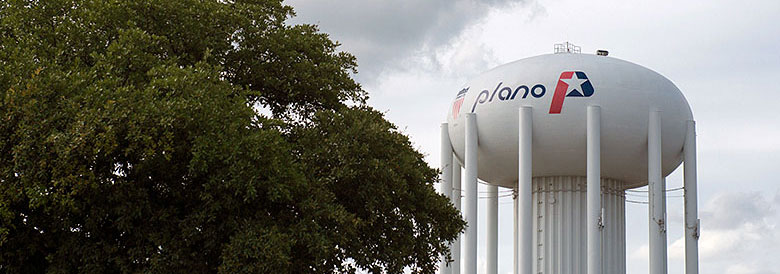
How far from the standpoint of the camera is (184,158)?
17.6 metres

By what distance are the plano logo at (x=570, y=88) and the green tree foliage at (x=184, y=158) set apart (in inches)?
488

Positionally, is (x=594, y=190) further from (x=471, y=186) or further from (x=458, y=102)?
(x=458, y=102)

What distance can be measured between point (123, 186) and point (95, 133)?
4.60ft

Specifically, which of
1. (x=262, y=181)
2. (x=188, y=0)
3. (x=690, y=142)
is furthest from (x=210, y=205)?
(x=690, y=142)

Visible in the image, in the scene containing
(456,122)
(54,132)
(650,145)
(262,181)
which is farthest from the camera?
(456,122)

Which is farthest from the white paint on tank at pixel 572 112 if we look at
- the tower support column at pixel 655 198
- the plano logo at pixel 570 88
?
the tower support column at pixel 655 198

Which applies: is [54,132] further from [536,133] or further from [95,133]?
[536,133]

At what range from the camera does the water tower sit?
33094 millimetres

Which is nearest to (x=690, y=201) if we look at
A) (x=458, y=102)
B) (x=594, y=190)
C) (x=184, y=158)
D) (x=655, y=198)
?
(x=655, y=198)

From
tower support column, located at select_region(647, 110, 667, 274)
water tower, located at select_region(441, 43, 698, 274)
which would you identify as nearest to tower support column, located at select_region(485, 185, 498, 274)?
water tower, located at select_region(441, 43, 698, 274)

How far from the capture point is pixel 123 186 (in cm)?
1745

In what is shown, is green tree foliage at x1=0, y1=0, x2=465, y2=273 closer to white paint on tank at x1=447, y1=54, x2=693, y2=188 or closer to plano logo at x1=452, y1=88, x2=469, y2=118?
white paint on tank at x1=447, y1=54, x2=693, y2=188

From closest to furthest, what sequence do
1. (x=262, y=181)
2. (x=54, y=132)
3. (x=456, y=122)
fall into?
1. (x=54, y=132)
2. (x=262, y=181)
3. (x=456, y=122)

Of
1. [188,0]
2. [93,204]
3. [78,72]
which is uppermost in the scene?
[188,0]
